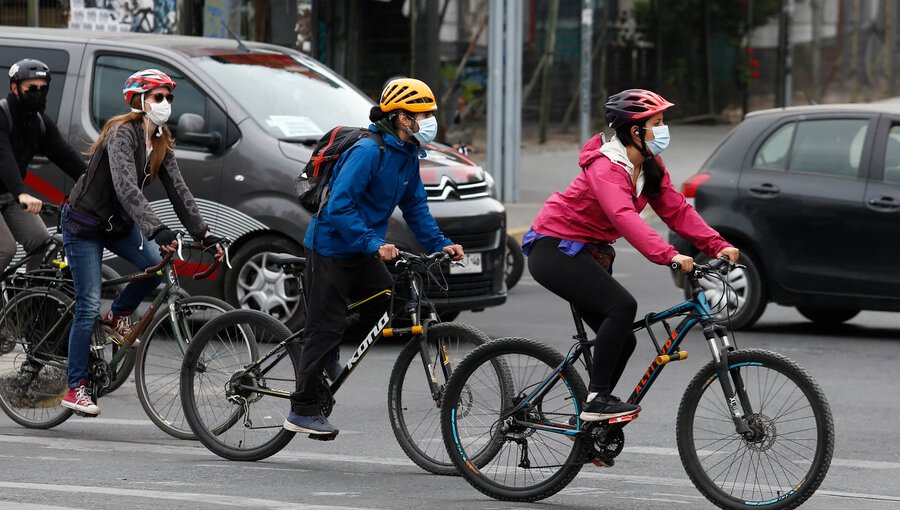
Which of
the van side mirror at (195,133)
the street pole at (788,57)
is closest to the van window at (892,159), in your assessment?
the van side mirror at (195,133)

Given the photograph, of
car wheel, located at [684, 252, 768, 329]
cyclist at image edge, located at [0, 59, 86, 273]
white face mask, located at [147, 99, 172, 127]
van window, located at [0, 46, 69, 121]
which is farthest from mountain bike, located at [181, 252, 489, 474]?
car wheel, located at [684, 252, 768, 329]

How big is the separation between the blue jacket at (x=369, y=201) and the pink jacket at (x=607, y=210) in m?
0.67

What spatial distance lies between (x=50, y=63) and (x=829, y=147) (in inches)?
205

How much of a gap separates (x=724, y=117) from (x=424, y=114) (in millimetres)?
24071

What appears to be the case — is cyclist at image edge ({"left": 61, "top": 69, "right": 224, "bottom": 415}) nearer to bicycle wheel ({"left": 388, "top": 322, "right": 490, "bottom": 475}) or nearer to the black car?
bicycle wheel ({"left": 388, "top": 322, "right": 490, "bottom": 475})

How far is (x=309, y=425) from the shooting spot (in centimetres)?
694

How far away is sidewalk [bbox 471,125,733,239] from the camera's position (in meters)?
19.7

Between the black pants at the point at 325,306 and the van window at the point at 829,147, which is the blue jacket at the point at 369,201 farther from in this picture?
the van window at the point at 829,147

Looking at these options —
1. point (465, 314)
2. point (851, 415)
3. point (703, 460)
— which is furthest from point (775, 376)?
point (465, 314)

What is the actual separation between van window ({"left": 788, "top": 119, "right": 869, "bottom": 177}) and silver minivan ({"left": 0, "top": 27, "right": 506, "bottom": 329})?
6.91 ft

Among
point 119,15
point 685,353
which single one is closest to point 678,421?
point 685,353

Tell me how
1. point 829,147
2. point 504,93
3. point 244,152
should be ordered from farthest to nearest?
point 504,93 < point 829,147 < point 244,152

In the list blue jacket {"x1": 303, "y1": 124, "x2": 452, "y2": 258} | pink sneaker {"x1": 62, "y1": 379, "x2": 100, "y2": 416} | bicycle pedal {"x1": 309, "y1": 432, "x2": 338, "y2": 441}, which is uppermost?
blue jacket {"x1": 303, "y1": 124, "x2": 452, "y2": 258}

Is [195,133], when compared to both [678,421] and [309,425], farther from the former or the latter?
[678,421]
